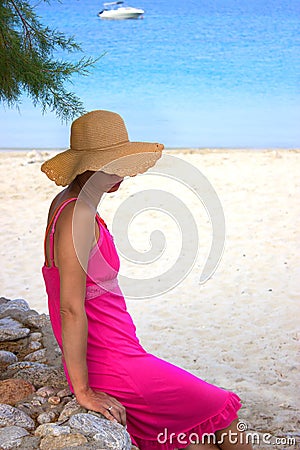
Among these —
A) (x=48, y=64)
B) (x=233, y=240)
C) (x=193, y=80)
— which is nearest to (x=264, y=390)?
(x=48, y=64)

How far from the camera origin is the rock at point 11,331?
10.7ft

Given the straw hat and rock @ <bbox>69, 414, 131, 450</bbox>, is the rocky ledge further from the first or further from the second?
the straw hat

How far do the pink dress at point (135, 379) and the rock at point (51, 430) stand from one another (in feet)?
0.52

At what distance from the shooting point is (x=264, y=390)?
3.59 m

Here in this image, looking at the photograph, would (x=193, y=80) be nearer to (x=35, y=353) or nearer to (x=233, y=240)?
(x=233, y=240)

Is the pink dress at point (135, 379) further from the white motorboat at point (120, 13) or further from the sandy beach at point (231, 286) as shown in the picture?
the white motorboat at point (120, 13)

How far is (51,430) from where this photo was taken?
2.10 meters

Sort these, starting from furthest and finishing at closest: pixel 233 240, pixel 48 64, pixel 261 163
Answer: pixel 261 163 → pixel 233 240 → pixel 48 64

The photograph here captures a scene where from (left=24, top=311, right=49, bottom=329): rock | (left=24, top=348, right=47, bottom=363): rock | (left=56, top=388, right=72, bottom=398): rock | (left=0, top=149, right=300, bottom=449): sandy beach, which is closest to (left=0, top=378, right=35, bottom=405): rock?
(left=56, top=388, right=72, bottom=398): rock

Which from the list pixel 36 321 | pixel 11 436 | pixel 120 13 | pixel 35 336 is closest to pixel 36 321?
pixel 36 321

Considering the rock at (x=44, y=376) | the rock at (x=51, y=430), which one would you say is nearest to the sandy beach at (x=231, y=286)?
the rock at (x=44, y=376)

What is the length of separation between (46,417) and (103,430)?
305 millimetres

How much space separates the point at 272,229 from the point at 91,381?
4261 mm

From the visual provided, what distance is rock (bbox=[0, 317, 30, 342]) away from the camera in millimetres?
3249
